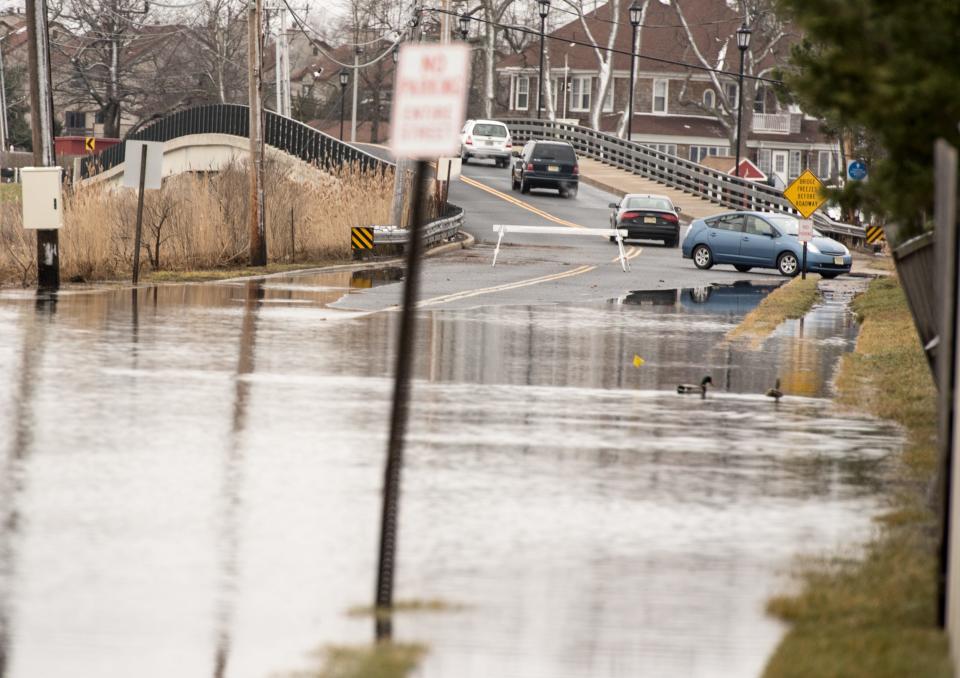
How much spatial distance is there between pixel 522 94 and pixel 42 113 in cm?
7947

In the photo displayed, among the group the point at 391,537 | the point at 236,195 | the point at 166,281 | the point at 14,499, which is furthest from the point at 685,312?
the point at 391,537

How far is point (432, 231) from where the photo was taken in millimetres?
43188

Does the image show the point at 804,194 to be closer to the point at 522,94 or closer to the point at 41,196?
the point at 41,196

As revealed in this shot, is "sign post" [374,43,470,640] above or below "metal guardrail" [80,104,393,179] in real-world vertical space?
below

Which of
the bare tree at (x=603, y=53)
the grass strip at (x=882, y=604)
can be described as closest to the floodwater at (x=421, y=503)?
the grass strip at (x=882, y=604)

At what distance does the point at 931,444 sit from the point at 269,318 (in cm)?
1227

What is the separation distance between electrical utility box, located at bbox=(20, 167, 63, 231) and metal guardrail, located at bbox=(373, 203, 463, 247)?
37.7 feet

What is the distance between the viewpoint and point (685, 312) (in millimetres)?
27172

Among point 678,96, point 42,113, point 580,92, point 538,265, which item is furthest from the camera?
point 580,92

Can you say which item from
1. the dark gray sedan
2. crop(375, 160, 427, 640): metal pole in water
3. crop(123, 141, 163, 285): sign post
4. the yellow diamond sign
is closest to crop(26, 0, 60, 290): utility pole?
crop(123, 141, 163, 285): sign post

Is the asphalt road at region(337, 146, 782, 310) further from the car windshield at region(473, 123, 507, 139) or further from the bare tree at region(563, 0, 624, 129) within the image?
the bare tree at region(563, 0, 624, 129)

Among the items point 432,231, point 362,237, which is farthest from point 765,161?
point 362,237

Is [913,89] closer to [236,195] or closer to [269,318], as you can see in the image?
[269,318]

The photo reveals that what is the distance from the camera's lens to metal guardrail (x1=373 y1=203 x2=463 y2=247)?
131 ft
